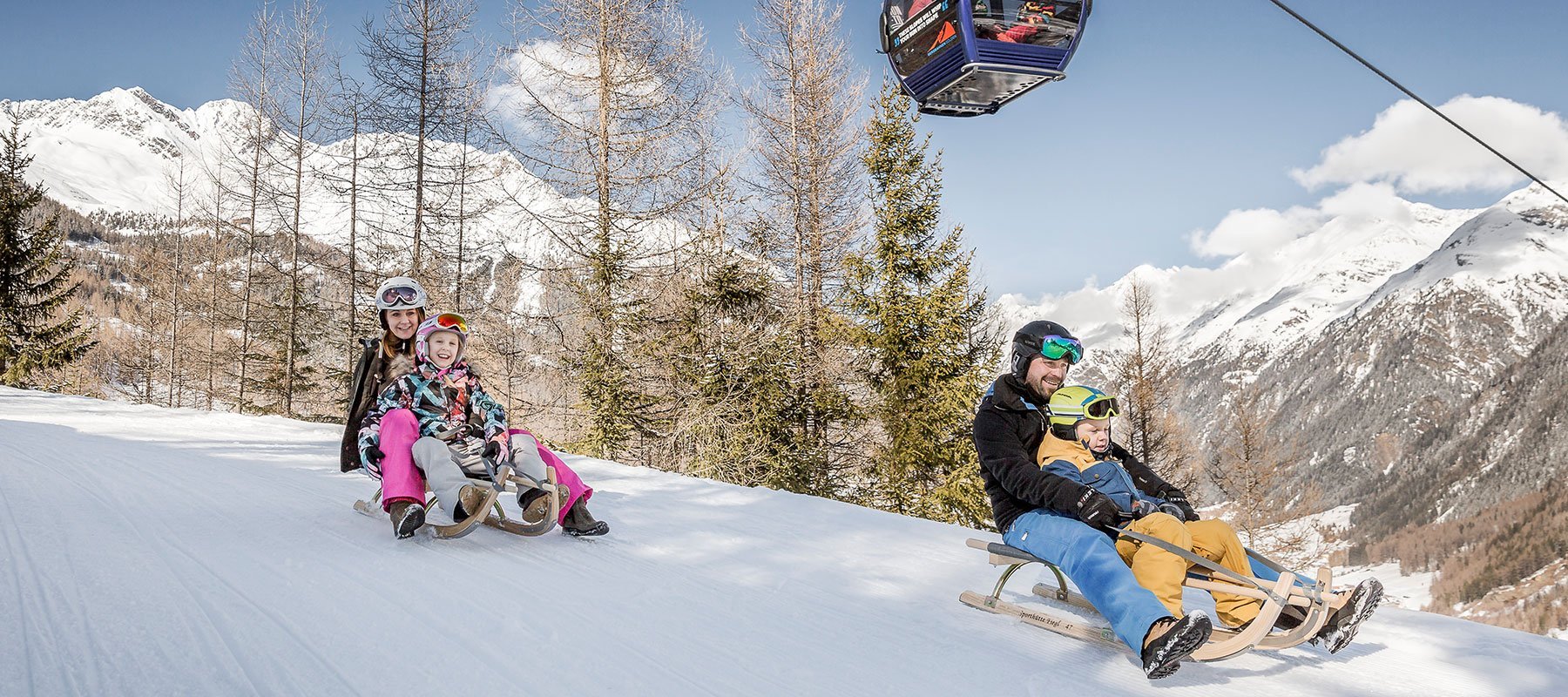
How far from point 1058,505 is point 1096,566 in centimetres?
27

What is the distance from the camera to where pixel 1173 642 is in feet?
8.45

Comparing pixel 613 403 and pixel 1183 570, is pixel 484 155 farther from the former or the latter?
pixel 1183 570

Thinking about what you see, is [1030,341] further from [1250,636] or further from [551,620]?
[551,620]

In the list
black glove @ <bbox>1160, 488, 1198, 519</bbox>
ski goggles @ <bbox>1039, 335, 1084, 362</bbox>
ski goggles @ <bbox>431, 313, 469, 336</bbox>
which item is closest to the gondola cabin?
ski goggles @ <bbox>1039, 335, 1084, 362</bbox>

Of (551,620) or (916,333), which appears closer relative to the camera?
(551,620)

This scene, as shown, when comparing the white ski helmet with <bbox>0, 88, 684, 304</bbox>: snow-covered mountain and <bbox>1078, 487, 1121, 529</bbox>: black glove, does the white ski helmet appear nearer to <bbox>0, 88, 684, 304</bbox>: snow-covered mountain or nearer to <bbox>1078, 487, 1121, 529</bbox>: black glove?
<bbox>1078, 487, 1121, 529</bbox>: black glove

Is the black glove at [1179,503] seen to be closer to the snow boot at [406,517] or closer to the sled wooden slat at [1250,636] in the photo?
the sled wooden slat at [1250,636]

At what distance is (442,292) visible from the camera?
595 inches

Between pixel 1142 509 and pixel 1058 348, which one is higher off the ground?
pixel 1058 348

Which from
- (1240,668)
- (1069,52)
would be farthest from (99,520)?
(1069,52)

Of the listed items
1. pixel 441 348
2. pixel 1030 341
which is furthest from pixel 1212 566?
pixel 441 348

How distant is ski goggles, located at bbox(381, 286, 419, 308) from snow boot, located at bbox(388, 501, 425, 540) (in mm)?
Result: 1555

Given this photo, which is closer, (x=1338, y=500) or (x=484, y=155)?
(x=484, y=155)

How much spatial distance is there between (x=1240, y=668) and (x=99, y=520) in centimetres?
543
